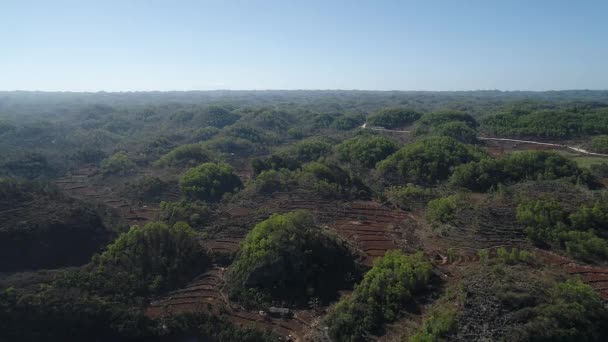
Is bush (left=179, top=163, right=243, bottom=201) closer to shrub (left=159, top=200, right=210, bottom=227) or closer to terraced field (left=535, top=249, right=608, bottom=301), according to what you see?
shrub (left=159, top=200, right=210, bottom=227)

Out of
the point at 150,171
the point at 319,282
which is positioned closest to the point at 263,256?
the point at 319,282

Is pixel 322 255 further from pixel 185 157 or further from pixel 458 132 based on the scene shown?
pixel 458 132

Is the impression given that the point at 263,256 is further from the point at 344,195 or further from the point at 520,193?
the point at 520,193

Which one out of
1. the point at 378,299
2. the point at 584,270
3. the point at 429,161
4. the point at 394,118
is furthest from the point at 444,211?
the point at 394,118

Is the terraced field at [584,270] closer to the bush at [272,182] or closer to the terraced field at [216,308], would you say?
the terraced field at [216,308]

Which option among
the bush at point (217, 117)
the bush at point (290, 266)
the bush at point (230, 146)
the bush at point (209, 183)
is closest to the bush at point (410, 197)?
the bush at point (290, 266)
